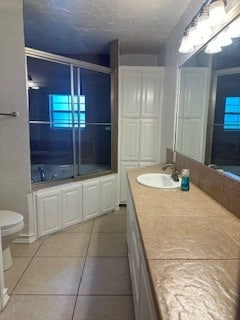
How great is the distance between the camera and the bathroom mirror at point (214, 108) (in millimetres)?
1485

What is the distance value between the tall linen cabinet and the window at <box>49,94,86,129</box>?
57 centimetres

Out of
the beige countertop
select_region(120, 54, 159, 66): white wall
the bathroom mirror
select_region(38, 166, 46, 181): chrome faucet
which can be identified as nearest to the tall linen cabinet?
select_region(120, 54, 159, 66): white wall

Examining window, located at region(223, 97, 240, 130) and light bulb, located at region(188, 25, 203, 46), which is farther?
light bulb, located at region(188, 25, 203, 46)

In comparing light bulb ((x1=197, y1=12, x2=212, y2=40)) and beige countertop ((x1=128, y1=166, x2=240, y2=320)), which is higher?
light bulb ((x1=197, y1=12, x2=212, y2=40))

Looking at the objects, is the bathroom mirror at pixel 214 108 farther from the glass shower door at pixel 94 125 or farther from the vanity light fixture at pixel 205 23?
the glass shower door at pixel 94 125

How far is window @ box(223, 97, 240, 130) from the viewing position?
1.50 metres

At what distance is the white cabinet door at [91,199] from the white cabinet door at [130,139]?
63 centimetres

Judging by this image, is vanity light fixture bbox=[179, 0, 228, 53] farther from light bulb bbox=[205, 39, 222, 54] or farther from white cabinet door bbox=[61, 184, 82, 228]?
white cabinet door bbox=[61, 184, 82, 228]

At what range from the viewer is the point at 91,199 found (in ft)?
10.4

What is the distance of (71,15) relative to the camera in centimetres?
244

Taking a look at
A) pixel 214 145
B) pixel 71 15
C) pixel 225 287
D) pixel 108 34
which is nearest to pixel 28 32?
pixel 71 15

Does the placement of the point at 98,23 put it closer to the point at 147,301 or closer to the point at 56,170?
the point at 56,170

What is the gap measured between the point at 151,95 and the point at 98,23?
1192mm

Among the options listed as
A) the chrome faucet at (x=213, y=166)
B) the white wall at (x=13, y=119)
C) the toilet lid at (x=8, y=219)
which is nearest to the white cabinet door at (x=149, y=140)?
the white wall at (x=13, y=119)
